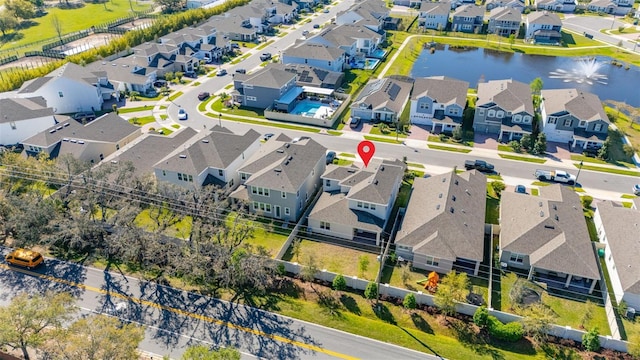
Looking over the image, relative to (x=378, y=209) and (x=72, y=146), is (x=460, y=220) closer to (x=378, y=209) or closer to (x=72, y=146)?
(x=378, y=209)

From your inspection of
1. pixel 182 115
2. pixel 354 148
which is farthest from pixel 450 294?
pixel 182 115

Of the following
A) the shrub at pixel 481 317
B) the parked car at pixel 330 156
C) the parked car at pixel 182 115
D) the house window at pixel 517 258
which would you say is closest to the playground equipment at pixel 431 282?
the shrub at pixel 481 317

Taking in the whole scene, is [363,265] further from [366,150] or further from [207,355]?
[366,150]

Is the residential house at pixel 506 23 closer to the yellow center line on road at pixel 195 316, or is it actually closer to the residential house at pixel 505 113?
the residential house at pixel 505 113

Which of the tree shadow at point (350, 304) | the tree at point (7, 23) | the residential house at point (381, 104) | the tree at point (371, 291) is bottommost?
the tree shadow at point (350, 304)

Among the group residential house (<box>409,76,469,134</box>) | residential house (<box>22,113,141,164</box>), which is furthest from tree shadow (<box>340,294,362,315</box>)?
residential house (<box>22,113,141,164</box>)

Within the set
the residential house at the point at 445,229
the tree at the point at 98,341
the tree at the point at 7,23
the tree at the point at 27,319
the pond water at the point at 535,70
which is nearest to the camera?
the tree at the point at 98,341

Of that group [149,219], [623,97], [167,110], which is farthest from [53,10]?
[623,97]
